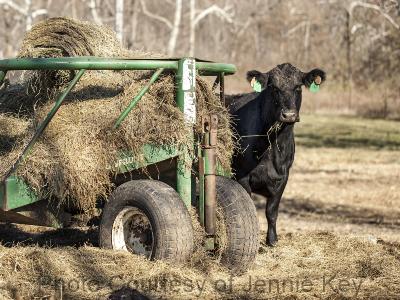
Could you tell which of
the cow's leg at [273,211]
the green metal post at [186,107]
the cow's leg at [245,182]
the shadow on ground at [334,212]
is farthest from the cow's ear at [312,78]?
the shadow on ground at [334,212]

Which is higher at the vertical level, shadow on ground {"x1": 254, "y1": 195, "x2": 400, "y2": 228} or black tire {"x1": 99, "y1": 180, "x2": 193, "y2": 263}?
black tire {"x1": 99, "y1": 180, "x2": 193, "y2": 263}

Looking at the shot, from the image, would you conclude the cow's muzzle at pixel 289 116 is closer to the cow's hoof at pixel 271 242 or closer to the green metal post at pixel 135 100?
the cow's hoof at pixel 271 242

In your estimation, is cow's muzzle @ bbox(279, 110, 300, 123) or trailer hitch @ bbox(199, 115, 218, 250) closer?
trailer hitch @ bbox(199, 115, 218, 250)

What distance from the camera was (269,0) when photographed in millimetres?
55500

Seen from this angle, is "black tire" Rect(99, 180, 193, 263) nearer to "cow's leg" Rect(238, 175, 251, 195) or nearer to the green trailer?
the green trailer

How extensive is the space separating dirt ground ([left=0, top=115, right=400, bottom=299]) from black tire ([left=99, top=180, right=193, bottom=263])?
0.48 ft

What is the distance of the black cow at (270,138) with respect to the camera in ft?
27.7

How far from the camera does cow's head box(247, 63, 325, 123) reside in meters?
8.30

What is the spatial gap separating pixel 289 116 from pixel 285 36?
45395 millimetres

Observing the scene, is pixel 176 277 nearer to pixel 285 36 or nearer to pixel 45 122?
pixel 45 122

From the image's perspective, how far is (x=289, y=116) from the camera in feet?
26.1

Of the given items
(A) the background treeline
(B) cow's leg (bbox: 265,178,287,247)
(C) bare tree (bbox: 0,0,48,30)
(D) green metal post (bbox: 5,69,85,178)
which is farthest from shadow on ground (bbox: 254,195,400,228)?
(A) the background treeline

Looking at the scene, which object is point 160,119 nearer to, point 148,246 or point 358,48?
point 148,246

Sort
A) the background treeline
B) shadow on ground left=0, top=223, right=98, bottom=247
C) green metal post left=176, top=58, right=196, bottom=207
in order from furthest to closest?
the background treeline < shadow on ground left=0, top=223, right=98, bottom=247 < green metal post left=176, top=58, right=196, bottom=207
